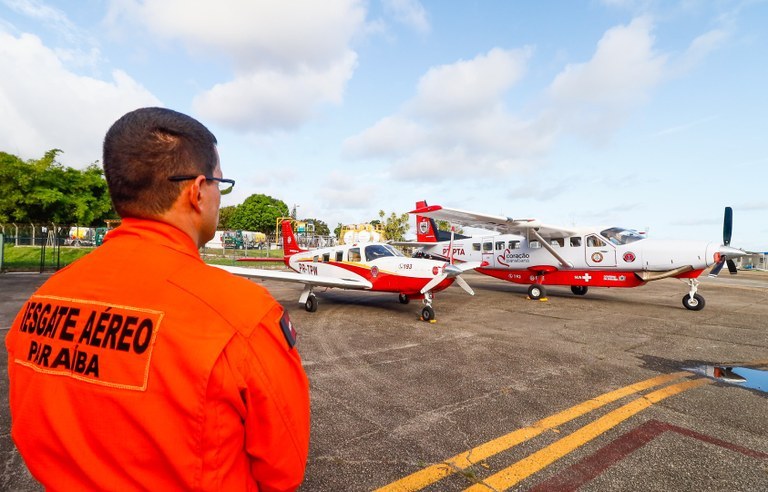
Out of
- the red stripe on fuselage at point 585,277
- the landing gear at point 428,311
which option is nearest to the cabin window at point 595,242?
the red stripe on fuselage at point 585,277

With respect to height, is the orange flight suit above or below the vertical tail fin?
below

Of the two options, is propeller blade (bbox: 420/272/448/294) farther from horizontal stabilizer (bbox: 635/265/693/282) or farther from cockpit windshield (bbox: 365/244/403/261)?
horizontal stabilizer (bbox: 635/265/693/282)

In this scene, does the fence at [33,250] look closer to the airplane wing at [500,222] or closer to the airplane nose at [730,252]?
the airplane wing at [500,222]

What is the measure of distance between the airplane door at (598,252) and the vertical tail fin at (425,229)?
8.40 metres

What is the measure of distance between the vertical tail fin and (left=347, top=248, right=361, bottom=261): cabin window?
9.81 m

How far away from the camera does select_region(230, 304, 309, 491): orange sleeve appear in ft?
3.65

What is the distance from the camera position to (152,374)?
3.40 feet

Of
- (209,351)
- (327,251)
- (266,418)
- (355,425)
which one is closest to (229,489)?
(266,418)

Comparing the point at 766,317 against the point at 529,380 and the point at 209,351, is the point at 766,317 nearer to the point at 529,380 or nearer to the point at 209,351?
the point at 529,380

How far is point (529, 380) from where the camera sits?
5.14 metres

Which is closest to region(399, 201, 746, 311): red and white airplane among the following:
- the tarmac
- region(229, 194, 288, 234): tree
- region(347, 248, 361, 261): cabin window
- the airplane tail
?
region(347, 248, 361, 261): cabin window

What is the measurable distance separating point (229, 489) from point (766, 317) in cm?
1447

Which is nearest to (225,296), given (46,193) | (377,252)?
(377,252)

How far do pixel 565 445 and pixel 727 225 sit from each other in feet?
41.2
